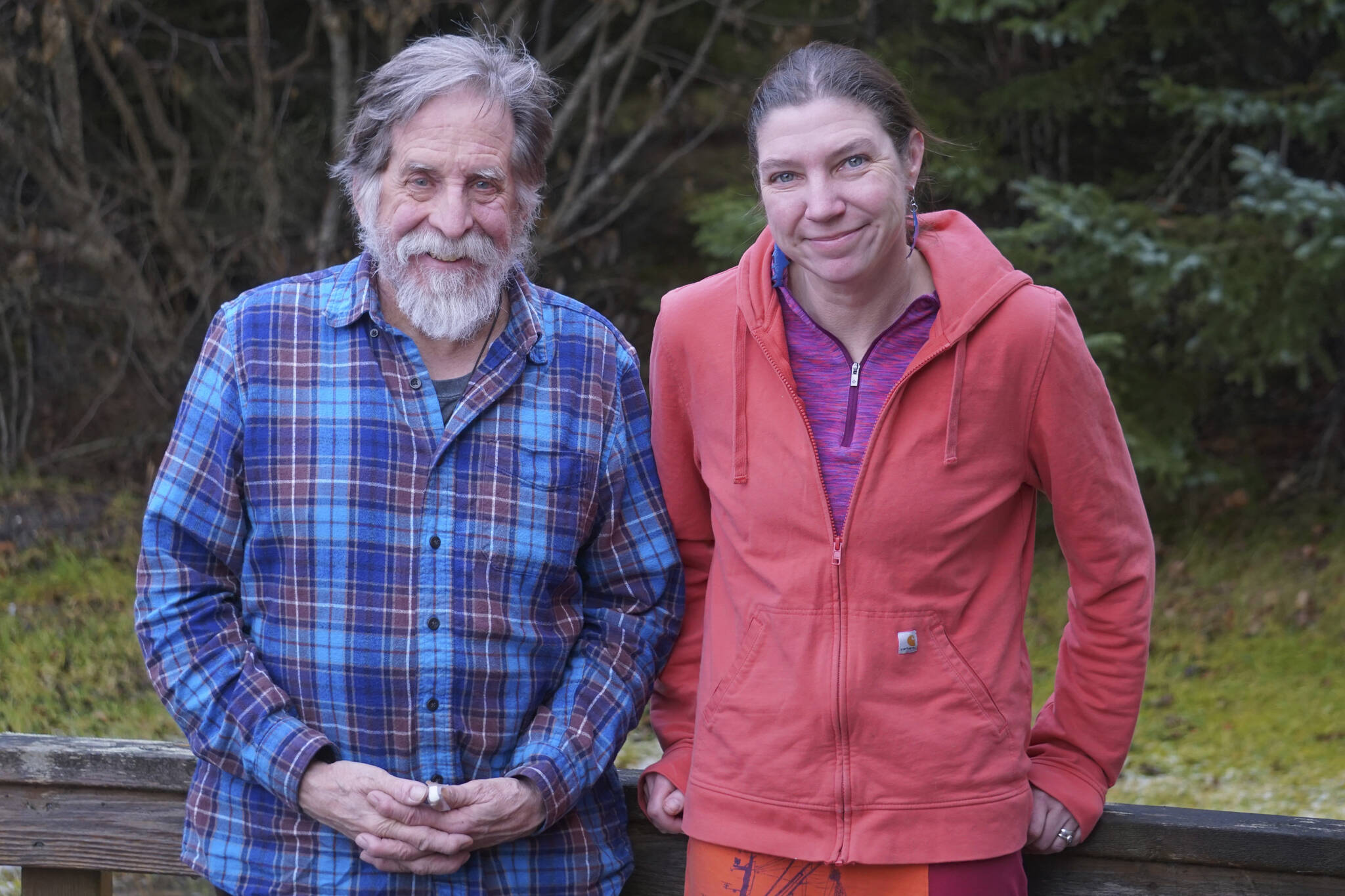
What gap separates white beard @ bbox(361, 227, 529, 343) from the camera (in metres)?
2.13

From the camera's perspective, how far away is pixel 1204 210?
741 cm

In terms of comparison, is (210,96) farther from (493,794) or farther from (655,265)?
(493,794)

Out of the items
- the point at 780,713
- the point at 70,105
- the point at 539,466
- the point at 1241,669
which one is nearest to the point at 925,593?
the point at 780,713

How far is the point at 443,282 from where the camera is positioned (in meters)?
2.13

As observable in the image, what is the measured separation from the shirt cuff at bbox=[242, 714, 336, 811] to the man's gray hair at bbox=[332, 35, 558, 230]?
82 cm

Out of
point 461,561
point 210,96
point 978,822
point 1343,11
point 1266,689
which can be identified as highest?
point 1343,11

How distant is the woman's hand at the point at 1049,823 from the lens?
2059mm

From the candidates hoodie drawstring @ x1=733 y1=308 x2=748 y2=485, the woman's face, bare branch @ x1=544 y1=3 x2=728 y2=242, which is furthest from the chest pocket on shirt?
bare branch @ x1=544 y1=3 x2=728 y2=242

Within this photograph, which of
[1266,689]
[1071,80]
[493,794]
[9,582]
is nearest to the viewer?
[493,794]

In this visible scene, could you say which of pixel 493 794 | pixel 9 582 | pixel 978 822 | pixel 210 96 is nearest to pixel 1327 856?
pixel 978 822

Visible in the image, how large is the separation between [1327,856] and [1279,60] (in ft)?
19.8

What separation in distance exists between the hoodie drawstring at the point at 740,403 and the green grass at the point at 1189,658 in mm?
3038

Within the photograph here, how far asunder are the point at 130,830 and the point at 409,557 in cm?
80

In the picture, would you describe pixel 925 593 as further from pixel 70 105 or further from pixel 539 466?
pixel 70 105
